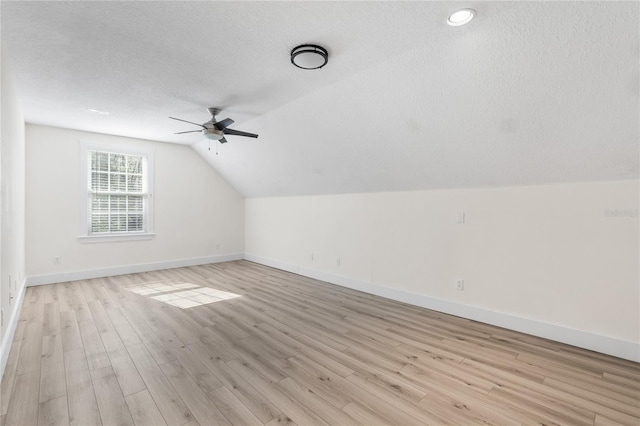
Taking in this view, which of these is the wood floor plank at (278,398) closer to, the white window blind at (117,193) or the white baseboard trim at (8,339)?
the white baseboard trim at (8,339)

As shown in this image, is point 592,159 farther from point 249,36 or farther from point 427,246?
point 249,36

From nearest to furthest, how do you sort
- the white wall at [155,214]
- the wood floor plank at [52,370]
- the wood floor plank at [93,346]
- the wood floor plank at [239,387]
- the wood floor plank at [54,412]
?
the wood floor plank at [54,412]
the wood floor plank at [239,387]
the wood floor plank at [52,370]
the wood floor plank at [93,346]
the white wall at [155,214]

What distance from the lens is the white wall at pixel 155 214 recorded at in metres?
4.71

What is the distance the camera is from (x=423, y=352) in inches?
103

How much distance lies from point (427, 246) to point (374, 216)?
93 cm

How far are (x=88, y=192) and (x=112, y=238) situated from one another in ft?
2.92

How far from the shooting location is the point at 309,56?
2.36 metres

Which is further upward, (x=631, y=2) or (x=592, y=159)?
(x=631, y=2)

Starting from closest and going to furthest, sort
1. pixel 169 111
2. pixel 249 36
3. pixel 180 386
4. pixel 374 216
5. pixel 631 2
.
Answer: pixel 631 2, pixel 180 386, pixel 249 36, pixel 169 111, pixel 374 216

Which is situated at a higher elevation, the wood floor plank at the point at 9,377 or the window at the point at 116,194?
the window at the point at 116,194

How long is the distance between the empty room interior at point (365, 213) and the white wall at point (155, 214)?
0.05 m

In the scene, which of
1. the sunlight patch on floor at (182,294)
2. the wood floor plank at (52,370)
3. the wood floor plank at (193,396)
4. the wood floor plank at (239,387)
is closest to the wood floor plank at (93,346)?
the wood floor plank at (52,370)

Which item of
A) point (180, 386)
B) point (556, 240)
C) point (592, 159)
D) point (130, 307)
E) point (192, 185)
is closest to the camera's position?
point (180, 386)

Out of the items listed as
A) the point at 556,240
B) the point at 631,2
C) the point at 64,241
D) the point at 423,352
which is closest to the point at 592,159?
the point at 556,240
